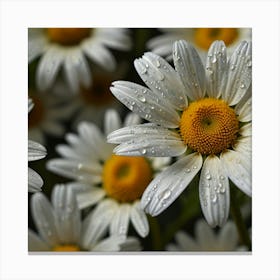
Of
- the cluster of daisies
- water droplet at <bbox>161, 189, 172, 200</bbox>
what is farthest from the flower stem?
water droplet at <bbox>161, 189, 172, 200</bbox>

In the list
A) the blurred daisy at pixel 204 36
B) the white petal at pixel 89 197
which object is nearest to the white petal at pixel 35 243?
the white petal at pixel 89 197

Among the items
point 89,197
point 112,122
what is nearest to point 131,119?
point 112,122

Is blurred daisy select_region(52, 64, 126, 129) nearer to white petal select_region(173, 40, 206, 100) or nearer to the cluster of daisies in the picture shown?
the cluster of daisies

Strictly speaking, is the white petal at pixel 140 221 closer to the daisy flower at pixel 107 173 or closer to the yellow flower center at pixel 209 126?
the daisy flower at pixel 107 173

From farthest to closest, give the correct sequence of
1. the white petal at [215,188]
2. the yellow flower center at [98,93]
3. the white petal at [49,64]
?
the yellow flower center at [98,93]
the white petal at [49,64]
the white petal at [215,188]

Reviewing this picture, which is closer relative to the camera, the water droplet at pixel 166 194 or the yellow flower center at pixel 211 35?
the water droplet at pixel 166 194
